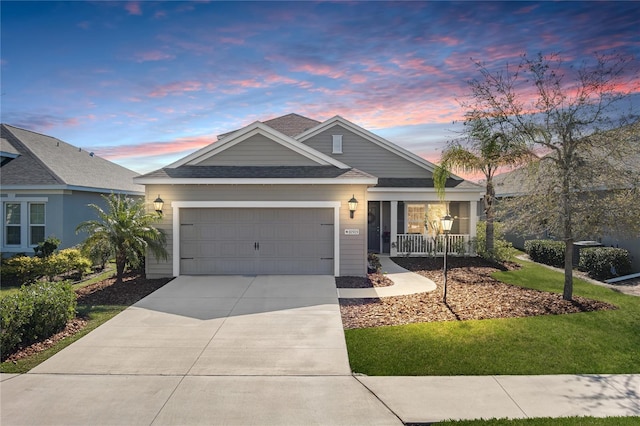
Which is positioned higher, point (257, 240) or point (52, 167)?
point (52, 167)

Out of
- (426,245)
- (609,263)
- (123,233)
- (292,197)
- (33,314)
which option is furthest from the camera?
(426,245)

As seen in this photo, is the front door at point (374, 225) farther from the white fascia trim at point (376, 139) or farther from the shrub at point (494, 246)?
the shrub at point (494, 246)

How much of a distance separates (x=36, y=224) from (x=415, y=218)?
15.2 metres

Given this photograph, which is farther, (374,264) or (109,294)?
(374,264)

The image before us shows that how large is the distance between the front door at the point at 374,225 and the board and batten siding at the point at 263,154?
6566 millimetres

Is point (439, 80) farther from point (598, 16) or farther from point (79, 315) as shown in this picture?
point (79, 315)

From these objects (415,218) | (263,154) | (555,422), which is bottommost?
(555,422)

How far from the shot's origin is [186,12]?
10.8m

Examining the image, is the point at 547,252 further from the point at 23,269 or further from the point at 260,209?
the point at 23,269

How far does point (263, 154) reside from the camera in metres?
13.1

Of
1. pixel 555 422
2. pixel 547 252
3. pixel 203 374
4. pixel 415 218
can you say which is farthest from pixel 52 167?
pixel 547 252

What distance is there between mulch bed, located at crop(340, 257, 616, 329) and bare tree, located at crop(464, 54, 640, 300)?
2.27ft

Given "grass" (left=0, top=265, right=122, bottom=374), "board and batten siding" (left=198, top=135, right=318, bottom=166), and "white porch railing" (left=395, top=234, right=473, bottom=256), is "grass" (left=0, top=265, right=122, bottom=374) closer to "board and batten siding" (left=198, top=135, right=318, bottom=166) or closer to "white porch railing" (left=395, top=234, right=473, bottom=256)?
"board and batten siding" (left=198, top=135, right=318, bottom=166)

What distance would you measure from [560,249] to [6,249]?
67.9ft
